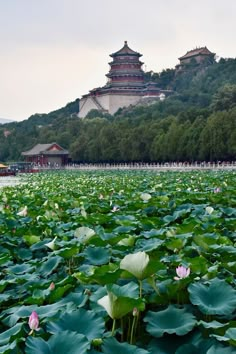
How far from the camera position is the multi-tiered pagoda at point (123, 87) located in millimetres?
72250

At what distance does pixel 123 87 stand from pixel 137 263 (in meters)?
72.1

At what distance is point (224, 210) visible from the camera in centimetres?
430

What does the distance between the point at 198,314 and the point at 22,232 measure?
187 centimetres

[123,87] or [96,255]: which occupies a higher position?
[123,87]

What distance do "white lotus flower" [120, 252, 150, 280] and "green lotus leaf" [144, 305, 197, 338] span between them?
17 cm

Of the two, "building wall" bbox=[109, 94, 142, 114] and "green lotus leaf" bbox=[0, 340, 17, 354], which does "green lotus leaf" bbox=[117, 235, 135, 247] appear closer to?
"green lotus leaf" bbox=[0, 340, 17, 354]

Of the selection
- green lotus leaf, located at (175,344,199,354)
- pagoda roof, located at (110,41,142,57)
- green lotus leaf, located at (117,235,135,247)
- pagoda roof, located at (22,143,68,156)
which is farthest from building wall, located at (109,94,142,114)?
green lotus leaf, located at (175,344,199,354)

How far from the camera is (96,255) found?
7.79ft

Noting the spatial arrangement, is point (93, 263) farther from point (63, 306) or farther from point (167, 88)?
point (167, 88)

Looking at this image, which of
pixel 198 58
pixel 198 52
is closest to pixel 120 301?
pixel 198 52

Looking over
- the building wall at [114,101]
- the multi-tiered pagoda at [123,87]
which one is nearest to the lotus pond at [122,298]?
the building wall at [114,101]

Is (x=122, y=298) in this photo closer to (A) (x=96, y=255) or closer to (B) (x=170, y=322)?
(B) (x=170, y=322)

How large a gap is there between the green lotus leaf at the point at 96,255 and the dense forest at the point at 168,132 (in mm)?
31735

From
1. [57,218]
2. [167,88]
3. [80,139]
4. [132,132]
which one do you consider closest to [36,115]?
[167,88]
